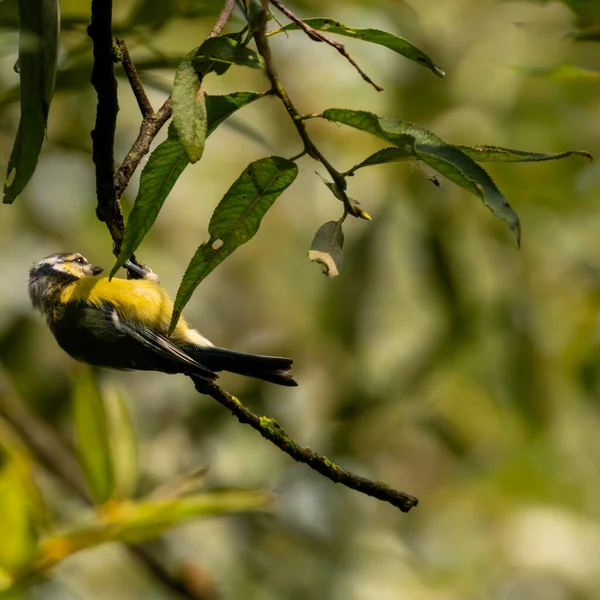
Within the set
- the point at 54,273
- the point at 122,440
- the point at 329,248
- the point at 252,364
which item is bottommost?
the point at 122,440

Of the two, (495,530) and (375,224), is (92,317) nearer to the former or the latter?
(375,224)

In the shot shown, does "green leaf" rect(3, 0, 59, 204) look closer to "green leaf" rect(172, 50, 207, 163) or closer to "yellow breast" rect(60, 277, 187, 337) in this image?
"green leaf" rect(172, 50, 207, 163)

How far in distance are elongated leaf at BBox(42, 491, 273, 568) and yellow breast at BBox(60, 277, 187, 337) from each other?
1.23 ft

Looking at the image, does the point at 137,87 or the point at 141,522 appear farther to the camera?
the point at 141,522

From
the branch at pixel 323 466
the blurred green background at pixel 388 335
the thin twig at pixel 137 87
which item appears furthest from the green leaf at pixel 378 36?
the blurred green background at pixel 388 335

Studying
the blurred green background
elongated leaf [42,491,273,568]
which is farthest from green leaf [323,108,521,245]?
the blurred green background

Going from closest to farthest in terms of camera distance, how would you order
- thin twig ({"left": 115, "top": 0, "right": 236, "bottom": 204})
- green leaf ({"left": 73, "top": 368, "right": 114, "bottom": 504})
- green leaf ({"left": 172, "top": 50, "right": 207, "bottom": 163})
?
green leaf ({"left": 172, "top": 50, "right": 207, "bottom": 163})
thin twig ({"left": 115, "top": 0, "right": 236, "bottom": 204})
green leaf ({"left": 73, "top": 368, "right": 114, "bottom": 504})

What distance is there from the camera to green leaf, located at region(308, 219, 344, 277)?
91 cm

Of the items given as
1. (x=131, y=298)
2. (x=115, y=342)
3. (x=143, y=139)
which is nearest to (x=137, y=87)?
(x=143, y=139)

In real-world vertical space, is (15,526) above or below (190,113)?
below

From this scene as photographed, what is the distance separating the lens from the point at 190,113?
0.82 metres

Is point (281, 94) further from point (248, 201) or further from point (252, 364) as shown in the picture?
point (252, 364)

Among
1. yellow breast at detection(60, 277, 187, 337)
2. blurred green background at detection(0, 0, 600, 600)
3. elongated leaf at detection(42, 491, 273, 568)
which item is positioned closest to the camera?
elongated leaf at detection(42, 491, 273, 568)

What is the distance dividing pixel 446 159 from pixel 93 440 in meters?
1.18
